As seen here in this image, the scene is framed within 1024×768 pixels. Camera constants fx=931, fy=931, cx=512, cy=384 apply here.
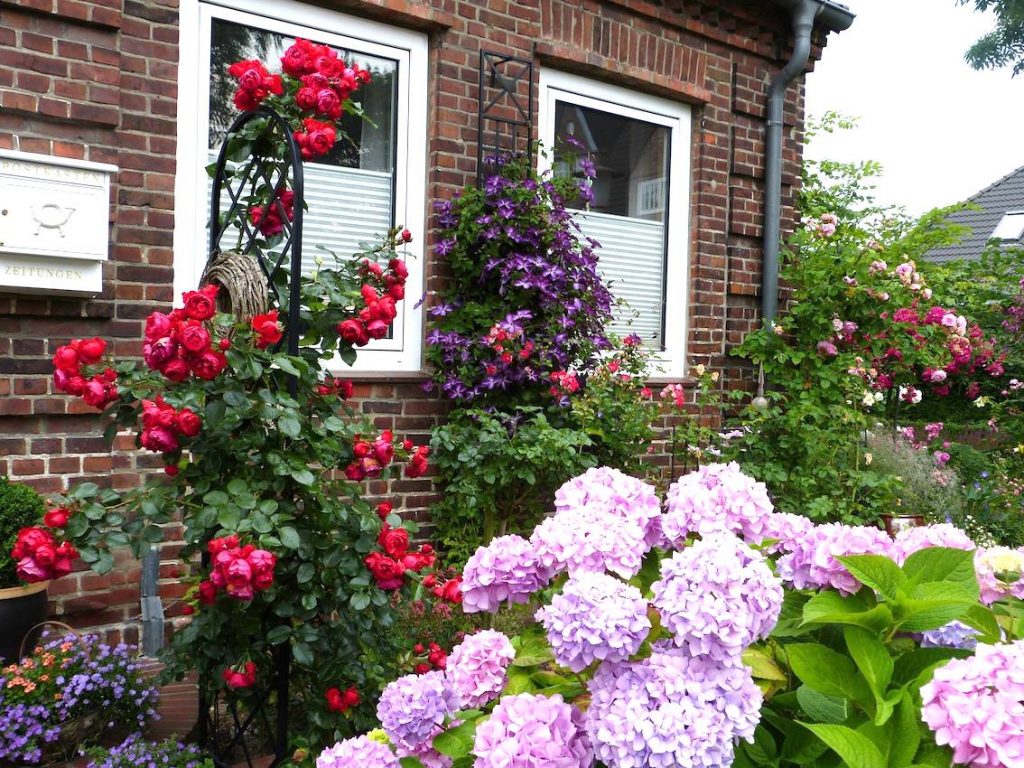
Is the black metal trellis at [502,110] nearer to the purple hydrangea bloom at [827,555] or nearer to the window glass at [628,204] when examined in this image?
the window glass at [628,204]

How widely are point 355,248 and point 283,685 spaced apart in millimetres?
2612

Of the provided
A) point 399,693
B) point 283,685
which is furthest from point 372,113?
point 399,693

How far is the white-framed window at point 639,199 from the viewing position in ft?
17.9

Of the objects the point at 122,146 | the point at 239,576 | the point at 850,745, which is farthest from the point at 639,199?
the point at 850,745

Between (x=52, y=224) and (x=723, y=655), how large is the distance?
2987 millimetres

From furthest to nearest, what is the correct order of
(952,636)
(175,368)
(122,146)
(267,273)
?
(122,146) → (267,273) → (175,368) → (952,636)

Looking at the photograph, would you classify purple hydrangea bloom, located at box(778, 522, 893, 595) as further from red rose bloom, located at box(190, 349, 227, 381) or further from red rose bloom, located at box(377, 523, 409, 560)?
red rose bloom, located at box(190, 349, 227, 381)

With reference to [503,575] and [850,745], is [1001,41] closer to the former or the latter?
[503,575]

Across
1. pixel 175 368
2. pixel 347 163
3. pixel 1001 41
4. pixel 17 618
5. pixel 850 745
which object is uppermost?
pixel 1001 41

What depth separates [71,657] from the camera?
2736 mm

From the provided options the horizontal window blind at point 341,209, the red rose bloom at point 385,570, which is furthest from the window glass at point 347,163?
the red rose bloom at point 385,570

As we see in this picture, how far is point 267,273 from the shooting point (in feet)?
8.94

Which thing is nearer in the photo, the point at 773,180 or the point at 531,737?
the point at 531,737

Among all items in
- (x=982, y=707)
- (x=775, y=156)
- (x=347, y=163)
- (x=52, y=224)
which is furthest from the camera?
(x=775, y=156)
